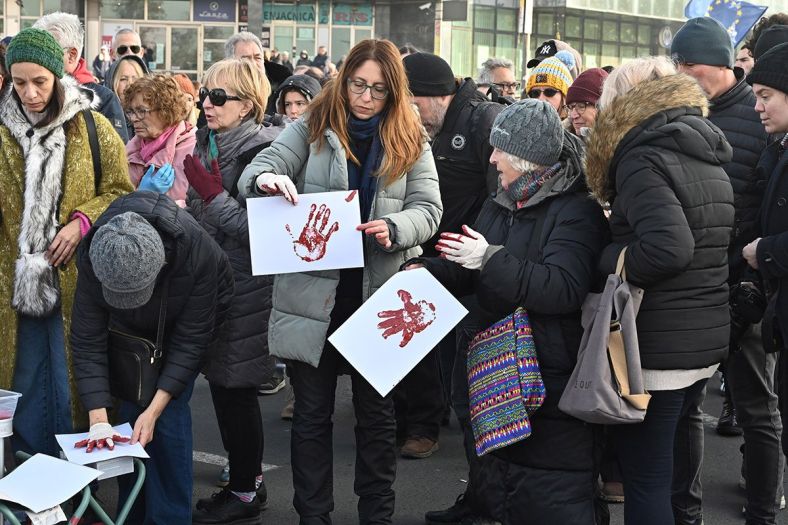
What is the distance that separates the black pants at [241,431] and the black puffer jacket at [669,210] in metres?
1.83

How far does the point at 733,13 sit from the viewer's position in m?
8.27

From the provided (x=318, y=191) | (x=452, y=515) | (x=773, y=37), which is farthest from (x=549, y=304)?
(x=773, y=37)

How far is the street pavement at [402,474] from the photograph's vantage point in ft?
15.2

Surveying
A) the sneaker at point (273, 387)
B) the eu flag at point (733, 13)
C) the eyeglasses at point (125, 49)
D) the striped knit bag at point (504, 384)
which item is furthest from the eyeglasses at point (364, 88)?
the eyeglasses at point (125, 49)

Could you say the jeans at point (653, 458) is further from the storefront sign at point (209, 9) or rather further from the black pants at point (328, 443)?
the storefront sign at point (209, 9)

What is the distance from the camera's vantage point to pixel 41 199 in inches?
162

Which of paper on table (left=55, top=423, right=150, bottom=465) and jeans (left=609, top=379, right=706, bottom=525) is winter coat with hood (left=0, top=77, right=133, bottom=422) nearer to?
paper on table (left=55, top=423, right=150, bottom=465)

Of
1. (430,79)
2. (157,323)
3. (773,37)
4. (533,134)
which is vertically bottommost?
(157,323)

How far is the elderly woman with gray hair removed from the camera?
129 inches

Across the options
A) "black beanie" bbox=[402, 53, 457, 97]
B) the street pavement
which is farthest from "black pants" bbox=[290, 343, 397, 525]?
"black beanie" bbox=[402, 53, 457, 97]

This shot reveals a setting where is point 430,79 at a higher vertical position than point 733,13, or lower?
lower

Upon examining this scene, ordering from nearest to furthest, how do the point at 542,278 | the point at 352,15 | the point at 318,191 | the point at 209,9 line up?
the point at 542,278 → the point at 318,191 → the point at 209,9 → the point at 352,15

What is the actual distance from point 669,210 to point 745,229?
44.6 inches

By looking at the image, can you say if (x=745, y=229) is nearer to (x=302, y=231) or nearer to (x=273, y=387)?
(x=302, y=231)
